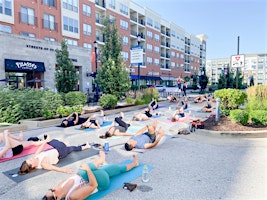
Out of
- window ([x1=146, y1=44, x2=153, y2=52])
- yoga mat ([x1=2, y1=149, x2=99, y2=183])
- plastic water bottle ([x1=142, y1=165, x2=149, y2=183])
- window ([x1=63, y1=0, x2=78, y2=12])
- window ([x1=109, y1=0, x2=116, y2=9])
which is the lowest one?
yoga mat ([x1=2, y1=149, x2=99, y2=183])

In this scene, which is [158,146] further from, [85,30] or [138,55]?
[85,30]

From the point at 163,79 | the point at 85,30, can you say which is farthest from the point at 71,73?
the point at 163,79

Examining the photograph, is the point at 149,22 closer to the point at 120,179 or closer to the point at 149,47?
the point at 149,47

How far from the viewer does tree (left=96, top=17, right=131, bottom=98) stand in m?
15.0

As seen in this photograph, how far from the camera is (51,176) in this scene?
4191mm

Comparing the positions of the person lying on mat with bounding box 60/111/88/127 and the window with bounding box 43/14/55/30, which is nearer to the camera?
the person lying on mat with bounding box 60/111/88/127

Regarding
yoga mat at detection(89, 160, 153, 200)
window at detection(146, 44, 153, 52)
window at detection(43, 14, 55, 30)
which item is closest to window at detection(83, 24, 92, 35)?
window at detection(43, 14, 55, 30)

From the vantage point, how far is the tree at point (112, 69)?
15.0m

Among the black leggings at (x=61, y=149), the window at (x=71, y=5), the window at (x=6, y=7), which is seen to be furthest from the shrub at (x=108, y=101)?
the window at (x=71, y=5)

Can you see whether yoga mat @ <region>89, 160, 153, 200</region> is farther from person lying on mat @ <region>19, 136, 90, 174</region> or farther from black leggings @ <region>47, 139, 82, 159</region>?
black leggings @ <region>47, 139, 82, 159</region>

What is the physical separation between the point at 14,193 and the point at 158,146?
12.5 feet

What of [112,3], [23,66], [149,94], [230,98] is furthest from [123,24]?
[230,98]

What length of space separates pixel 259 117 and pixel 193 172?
466cm

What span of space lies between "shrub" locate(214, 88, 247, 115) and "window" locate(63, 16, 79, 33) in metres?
24.8
